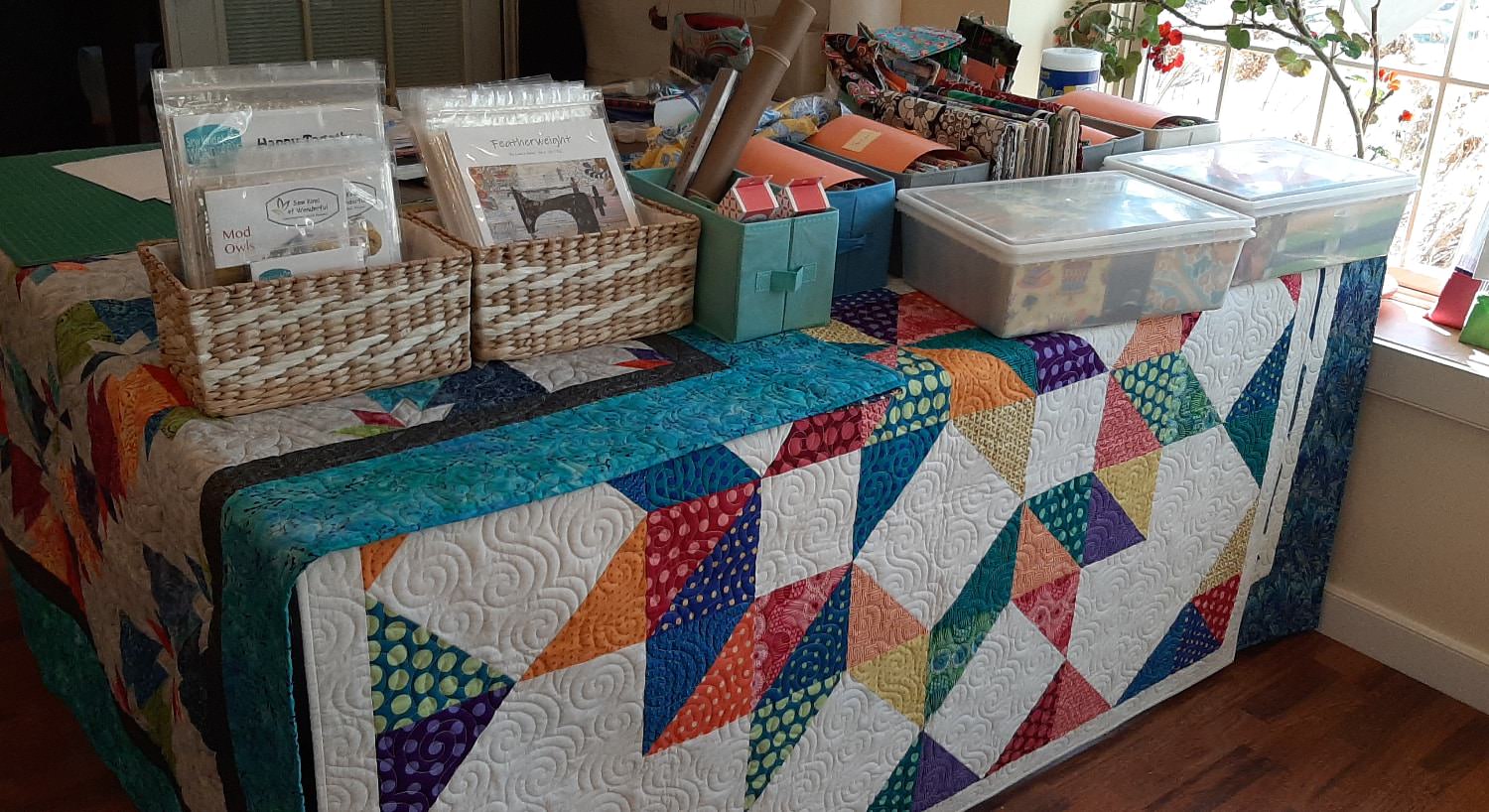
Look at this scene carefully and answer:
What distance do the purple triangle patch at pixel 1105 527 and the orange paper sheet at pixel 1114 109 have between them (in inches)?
25.6

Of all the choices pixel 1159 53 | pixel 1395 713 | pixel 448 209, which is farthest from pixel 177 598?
pixel 1159 53

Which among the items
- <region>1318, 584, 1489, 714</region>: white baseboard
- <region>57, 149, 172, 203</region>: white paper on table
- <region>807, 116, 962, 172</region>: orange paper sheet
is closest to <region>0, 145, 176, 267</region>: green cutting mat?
<region>57, 149, 172, 203</region>: white paper on table

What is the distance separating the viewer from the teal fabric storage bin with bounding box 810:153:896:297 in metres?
1.51

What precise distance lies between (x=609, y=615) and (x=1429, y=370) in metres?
1.42

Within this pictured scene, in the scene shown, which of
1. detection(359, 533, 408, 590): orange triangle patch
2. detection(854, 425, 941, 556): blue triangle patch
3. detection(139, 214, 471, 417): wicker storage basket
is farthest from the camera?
detection(854, 425, 941, 556): blue triangle patch

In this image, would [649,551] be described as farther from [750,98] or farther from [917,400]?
[750,98]

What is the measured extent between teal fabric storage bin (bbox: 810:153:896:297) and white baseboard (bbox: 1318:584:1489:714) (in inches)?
43.5

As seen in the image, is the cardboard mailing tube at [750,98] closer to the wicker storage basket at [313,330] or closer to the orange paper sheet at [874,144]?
the orange paper sheet at [874,144]

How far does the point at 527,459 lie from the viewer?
1103 mm

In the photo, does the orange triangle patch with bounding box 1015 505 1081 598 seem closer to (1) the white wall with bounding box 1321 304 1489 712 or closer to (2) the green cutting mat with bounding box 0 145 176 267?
(1) the white wall with bounding box 1321 304 1489 712

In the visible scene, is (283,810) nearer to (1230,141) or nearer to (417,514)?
(417,514)

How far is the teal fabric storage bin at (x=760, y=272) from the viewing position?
1.34 m

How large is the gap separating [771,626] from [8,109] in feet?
9.07

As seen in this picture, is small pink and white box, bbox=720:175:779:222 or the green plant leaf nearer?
small pink and white box, bbox=720:175:779:222
